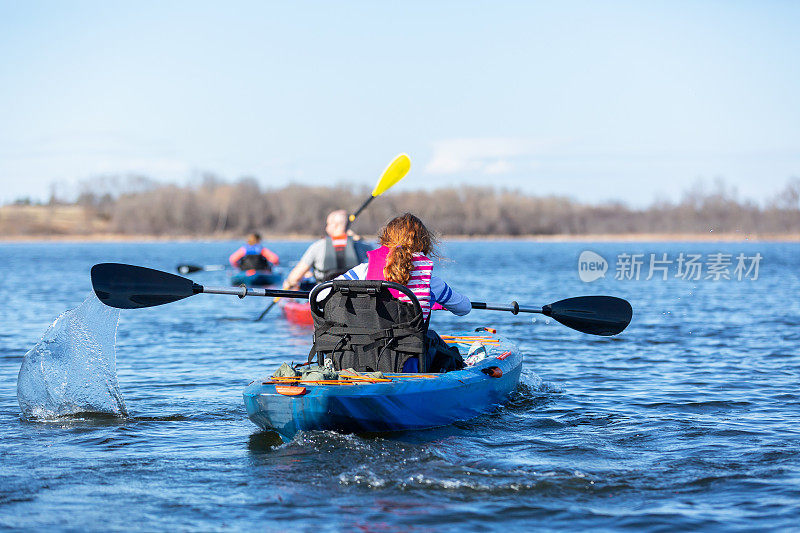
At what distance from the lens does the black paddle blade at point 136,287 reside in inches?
271

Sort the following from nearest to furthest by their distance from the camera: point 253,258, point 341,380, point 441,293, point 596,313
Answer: point 341,380 < point 441,293 < point 596,313 < point 253,258

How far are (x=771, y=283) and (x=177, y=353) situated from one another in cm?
1976

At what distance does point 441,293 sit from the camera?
612cm

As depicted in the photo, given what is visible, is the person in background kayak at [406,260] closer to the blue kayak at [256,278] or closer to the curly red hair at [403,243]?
the curly red hair at [403,243]

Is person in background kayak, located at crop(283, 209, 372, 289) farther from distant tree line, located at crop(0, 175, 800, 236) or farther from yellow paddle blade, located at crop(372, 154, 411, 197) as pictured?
distant tree line, located at crop(0, 175, 800, 236)

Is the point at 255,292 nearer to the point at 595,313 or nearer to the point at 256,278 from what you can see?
the point at 595,313

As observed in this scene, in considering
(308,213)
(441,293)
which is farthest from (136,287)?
(308,213)

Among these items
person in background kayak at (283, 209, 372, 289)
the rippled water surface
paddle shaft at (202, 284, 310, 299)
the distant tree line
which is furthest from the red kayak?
the distant tree line

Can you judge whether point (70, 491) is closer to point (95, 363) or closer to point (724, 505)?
A: point (95, 363)

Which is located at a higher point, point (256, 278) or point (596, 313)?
point (596, 313)

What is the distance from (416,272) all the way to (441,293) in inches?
12.9

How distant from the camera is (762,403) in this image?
7.52m

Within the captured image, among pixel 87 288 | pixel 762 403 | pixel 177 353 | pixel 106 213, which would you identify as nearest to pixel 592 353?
pixel 762 403

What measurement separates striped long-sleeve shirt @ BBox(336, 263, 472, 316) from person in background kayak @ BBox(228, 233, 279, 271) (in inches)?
420
